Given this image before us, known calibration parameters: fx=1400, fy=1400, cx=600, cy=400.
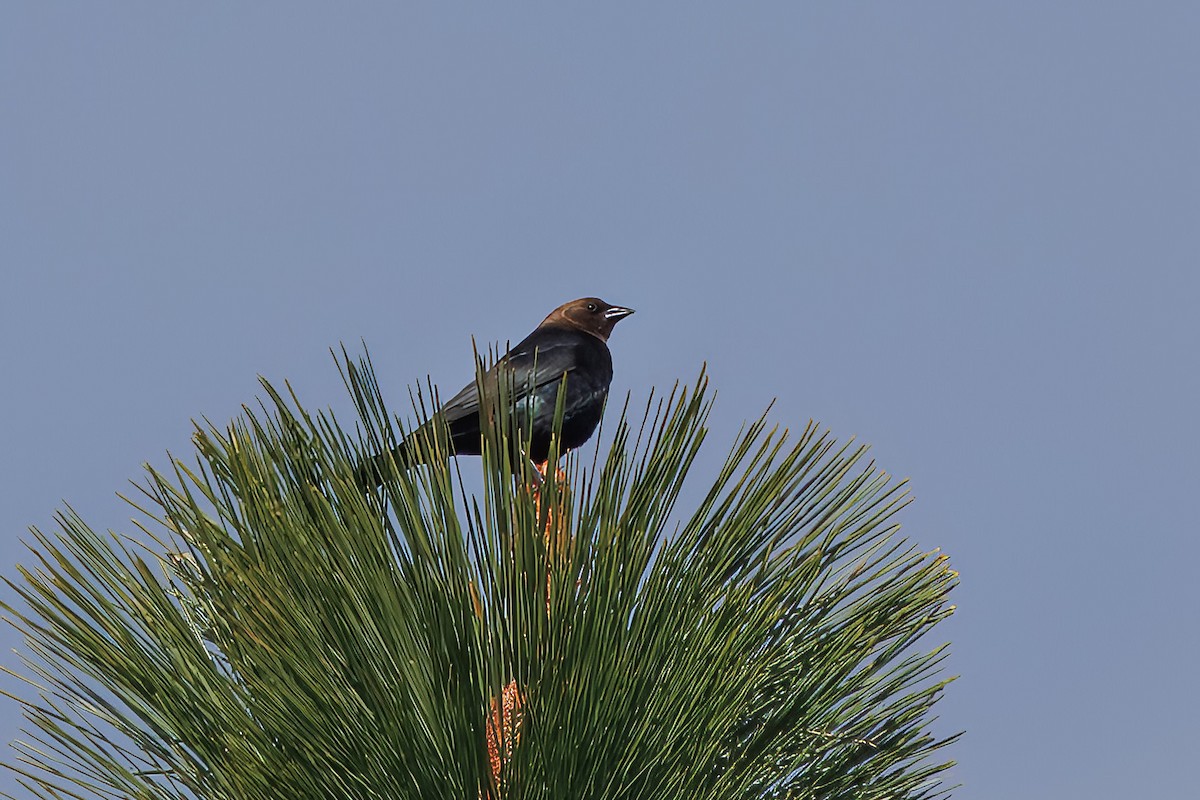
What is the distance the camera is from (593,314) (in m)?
6.07

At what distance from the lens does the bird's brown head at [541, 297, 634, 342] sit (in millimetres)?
5992

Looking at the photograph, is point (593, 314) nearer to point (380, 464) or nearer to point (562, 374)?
point (562, 374)

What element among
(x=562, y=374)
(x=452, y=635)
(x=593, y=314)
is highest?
(x=593, y=314)

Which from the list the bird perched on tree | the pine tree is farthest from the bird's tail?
the bird perched on tree

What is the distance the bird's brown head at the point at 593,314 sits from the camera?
5.99 meters

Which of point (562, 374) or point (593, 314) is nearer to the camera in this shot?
point (562, 374)

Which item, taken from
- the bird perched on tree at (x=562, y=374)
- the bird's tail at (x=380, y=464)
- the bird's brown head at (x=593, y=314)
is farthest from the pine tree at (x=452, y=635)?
the bird's brown head at (x=593, y=314)

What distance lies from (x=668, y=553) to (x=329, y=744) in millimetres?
564

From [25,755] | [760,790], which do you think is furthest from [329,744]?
[760,790]

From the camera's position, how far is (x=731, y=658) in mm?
2135

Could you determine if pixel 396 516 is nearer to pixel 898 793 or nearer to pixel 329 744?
pixel 329 744

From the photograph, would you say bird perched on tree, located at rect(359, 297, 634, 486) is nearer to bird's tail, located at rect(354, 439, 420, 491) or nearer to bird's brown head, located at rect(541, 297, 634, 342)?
bird's brown head, located at rect(541, 297, 634, 342)

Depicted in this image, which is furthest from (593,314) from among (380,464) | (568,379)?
(380,464)

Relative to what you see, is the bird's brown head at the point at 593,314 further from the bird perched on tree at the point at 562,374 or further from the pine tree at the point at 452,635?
the pine tree at the point at 452,635
